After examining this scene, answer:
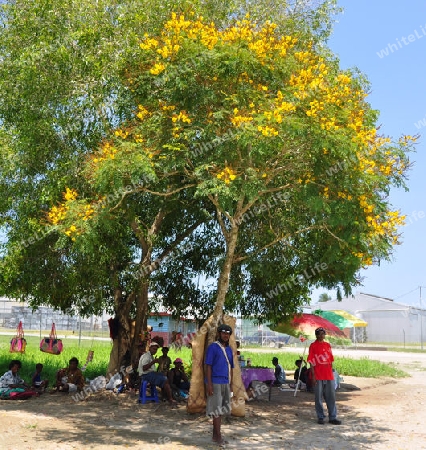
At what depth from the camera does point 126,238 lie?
1430 cm

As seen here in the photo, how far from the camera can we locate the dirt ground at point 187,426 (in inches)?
369

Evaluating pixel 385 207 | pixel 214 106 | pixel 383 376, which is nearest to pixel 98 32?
pixel 214 106

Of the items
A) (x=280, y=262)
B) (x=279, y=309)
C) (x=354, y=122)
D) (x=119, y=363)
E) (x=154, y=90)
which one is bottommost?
(x=119, y=363)

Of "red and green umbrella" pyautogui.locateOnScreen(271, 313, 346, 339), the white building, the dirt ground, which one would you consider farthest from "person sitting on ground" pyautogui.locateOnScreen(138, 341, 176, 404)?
the white building

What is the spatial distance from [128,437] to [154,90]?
652 centimetres

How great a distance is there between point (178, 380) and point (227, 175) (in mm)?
5959

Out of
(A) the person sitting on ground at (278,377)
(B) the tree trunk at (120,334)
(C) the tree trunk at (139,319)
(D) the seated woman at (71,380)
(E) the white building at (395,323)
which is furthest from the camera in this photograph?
(E) the white building at (395,323)

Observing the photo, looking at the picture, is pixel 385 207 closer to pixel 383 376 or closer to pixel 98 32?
pixel 98 32

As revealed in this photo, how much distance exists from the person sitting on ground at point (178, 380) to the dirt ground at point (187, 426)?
85 centimetres

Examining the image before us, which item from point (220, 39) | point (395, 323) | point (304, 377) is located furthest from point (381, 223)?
point (395, 323)

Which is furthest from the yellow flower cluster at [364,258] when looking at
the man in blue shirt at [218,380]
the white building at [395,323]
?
the white building at [395,323]

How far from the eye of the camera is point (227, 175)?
10.3 meters

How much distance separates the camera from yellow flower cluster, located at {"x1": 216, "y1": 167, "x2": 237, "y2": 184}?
398 inches

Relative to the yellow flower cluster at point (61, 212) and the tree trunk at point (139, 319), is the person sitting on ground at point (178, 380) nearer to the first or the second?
the tree trunk at point (139, 319)
